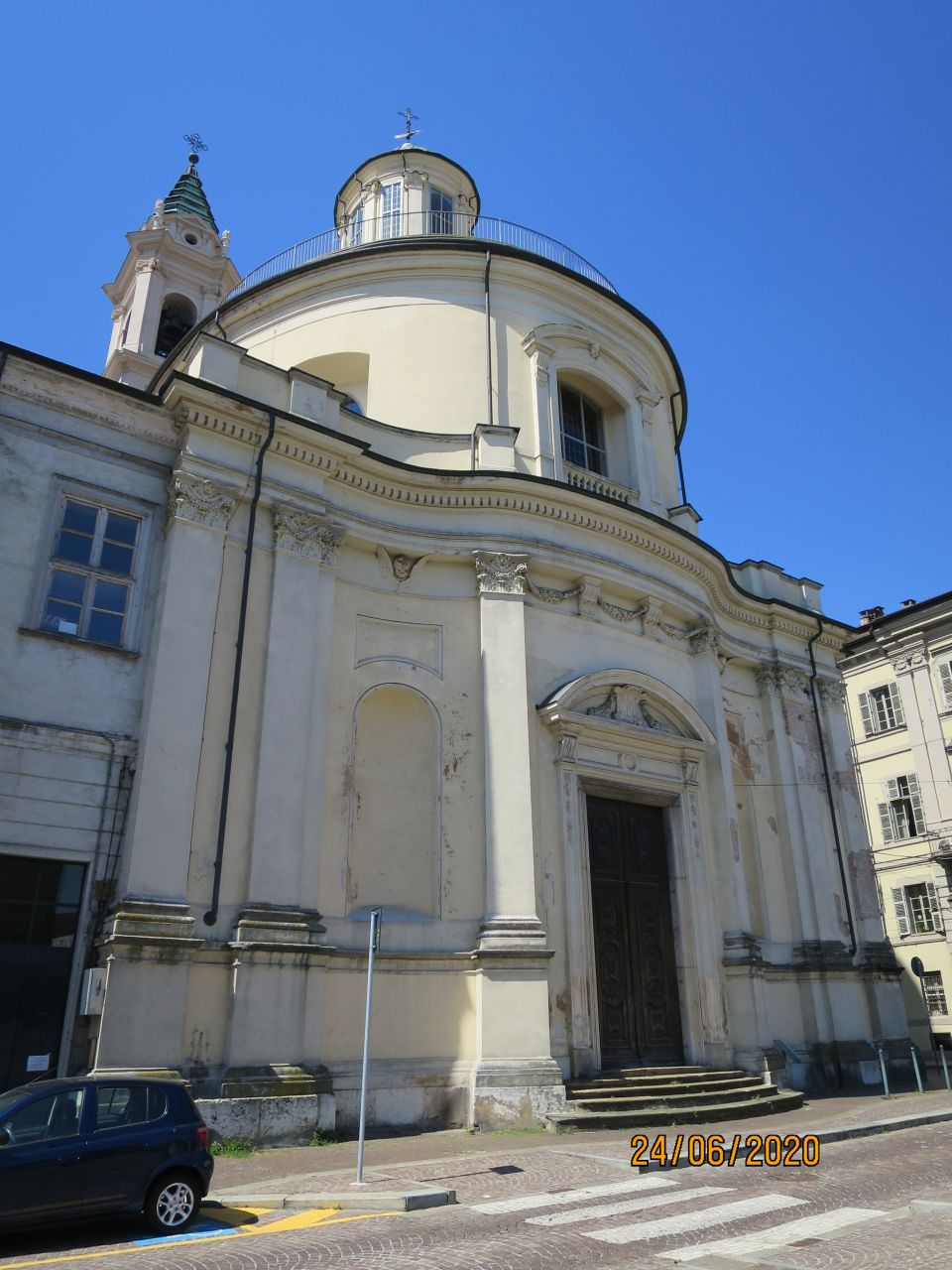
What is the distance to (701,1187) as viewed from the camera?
8.66m

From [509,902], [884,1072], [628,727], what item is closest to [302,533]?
[509,902]

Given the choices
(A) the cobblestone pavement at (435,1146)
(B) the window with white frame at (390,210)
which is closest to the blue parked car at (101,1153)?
(A) the cobblestone pavement at (435,1146)

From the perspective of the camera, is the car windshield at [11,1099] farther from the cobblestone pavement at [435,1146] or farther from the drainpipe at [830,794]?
the drainpipe at [830,794]

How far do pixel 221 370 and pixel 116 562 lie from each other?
11.3 feet

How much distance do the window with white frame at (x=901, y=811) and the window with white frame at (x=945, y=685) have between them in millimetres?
2627

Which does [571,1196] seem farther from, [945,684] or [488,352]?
[945,684]

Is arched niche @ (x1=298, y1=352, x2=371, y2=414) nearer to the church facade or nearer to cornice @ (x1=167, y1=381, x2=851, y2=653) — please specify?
the church facade

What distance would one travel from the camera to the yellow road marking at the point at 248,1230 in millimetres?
6273

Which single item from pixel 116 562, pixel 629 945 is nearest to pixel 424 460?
pixel 116 562

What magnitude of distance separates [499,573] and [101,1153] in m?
10.9

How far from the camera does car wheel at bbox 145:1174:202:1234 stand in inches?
282

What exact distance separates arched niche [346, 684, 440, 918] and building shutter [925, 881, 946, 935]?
21668 mm

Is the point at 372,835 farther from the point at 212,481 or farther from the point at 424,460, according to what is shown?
the point at 424,460
